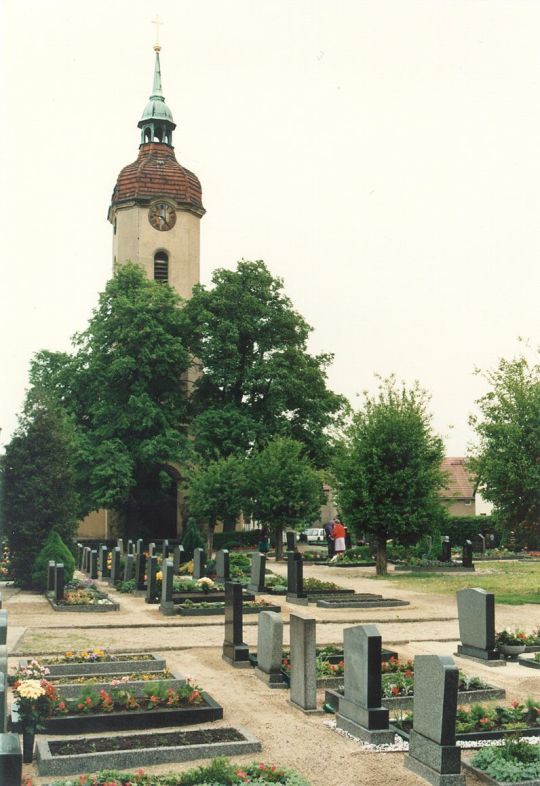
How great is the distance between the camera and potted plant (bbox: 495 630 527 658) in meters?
13.9

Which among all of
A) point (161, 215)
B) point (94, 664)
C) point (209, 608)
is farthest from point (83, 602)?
point (161, 215)

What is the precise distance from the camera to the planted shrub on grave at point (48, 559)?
78.3 ft

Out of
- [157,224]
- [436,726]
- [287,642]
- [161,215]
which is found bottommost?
[287,642]

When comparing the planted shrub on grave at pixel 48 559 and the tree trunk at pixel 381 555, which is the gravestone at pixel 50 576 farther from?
the tree trunk at pixel 381 555

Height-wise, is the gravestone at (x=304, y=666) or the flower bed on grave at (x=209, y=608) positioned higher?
the gravestone at (x=304, y=666)

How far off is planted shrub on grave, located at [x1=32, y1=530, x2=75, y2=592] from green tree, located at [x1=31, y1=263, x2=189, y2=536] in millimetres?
14156

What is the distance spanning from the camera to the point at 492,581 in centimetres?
2788

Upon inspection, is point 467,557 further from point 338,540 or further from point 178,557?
point 178,557

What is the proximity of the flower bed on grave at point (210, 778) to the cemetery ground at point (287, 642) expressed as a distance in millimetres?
425

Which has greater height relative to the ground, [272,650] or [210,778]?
[272,650]

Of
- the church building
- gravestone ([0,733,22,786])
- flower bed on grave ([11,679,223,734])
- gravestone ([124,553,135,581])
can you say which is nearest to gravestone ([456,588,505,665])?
flower bed on grave ([11,679,223,734])

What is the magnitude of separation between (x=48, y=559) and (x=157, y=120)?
32.8 metres

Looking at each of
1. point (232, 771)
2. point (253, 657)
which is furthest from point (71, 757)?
point (253, 657)

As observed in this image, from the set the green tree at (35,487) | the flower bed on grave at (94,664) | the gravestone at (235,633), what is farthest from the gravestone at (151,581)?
the flower bed on grave at (94,664)
